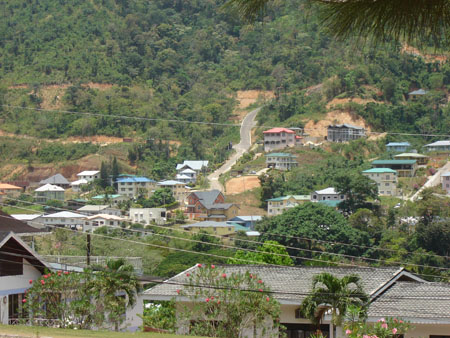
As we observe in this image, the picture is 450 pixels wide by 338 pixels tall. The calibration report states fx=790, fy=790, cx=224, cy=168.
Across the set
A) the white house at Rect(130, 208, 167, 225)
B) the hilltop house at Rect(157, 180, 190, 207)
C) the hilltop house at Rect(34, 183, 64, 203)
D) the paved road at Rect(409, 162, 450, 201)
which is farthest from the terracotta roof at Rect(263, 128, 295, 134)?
the hilltop house at Rect(34, 183, 64, 203)

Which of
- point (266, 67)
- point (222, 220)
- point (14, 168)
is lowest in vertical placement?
point (222, 220)

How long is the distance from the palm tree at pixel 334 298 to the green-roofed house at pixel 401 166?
8180 cm

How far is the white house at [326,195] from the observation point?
88100 millimetres

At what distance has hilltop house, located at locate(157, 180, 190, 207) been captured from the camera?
326 feet

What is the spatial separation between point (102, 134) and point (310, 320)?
104206 mm

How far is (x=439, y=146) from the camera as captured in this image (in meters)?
104

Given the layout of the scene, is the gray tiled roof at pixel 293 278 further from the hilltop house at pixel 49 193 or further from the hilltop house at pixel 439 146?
the hilltop house at pixel 439 146

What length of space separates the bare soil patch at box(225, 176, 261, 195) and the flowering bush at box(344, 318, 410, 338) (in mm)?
81930

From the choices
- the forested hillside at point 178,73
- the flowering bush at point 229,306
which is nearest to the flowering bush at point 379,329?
the flowering bush at point 229,306

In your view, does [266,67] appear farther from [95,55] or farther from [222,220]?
[222,220]

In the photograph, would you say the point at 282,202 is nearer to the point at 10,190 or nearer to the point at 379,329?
the point at 10,190

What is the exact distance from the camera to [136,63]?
143250 millimetres

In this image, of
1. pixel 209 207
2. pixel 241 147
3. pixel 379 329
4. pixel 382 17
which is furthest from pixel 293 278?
pixel 241 147

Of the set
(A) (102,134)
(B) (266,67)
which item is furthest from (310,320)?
(B) (266,67)
